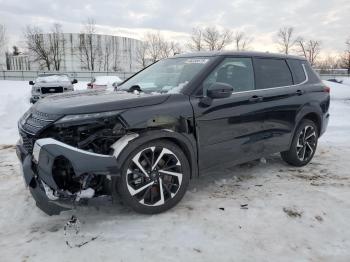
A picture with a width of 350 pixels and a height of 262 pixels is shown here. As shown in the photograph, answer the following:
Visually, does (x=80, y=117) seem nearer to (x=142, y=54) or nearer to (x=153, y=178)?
(x=153, y=178)

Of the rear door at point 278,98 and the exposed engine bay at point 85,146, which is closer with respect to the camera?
the exposed engine bay at point 85,146

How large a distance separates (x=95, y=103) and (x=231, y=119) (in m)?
1.63

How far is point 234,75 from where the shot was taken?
4.43 m

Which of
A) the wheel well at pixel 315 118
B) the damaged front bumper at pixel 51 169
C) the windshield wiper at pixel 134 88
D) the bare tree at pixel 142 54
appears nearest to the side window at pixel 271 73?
the wheel well at pixel 315 118

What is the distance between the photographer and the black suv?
3232 millimetres

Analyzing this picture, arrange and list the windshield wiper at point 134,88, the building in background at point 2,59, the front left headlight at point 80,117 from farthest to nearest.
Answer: the building in background at point 2,59 < the windshield wiper at point 134,88 < the front left headlight at point 80,117

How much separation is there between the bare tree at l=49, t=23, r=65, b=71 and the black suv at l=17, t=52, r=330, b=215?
166 feet

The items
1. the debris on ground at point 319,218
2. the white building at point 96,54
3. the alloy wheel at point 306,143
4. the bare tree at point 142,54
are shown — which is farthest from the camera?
the bare tree at point 142,54

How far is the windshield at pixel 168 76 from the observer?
4094mm

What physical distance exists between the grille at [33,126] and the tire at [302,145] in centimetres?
358

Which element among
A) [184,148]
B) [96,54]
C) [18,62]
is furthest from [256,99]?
[18,62]

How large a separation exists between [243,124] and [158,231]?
5.69 ft

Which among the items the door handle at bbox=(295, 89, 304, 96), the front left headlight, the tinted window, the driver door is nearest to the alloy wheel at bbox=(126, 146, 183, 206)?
the driver door

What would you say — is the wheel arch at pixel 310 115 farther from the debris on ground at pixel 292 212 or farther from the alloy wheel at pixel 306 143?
the debris on ground at pixel 292 212
